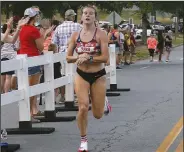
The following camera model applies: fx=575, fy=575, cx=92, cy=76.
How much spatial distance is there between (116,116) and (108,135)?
219 centimetres

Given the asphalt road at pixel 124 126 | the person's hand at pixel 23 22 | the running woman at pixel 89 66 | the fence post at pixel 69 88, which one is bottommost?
the asphalt road at pixel 124 126

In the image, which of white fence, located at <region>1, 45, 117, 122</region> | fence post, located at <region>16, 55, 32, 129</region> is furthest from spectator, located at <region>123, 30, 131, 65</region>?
fence post, located at <region>16, 55, 32, 129</region>

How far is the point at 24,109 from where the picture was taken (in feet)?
30.5

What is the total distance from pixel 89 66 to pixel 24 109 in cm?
191

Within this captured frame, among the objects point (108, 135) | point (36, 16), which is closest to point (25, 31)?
point (36, 16)

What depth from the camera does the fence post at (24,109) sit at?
9156mm

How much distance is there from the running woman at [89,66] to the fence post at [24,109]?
1.47 metres

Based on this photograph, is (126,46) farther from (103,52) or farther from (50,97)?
(103,52)

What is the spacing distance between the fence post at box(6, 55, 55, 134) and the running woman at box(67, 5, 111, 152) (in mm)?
1474

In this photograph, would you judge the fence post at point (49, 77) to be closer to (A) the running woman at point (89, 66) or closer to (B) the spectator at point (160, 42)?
(A) the running woman at point (89, 66)

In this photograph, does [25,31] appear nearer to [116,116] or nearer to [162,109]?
[116,116]

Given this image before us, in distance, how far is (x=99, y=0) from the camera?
141 feet

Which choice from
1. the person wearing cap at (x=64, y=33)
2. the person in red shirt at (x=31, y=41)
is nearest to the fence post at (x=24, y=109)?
the person in red shirt at (x=31, y=41)

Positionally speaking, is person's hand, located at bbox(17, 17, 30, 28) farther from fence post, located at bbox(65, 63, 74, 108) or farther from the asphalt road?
fence post, located at bbox(65, 63, 74, 108)
